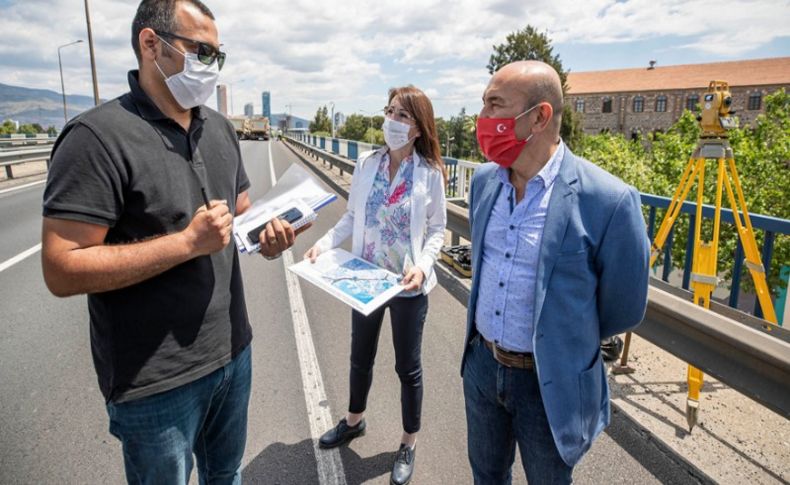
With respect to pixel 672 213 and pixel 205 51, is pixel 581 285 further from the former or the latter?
pixel 672 213

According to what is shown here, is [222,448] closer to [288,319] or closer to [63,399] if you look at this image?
[63,399]

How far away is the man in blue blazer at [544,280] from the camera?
170 centimetres

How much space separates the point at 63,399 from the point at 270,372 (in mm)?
1446

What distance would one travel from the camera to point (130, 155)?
4.89ft

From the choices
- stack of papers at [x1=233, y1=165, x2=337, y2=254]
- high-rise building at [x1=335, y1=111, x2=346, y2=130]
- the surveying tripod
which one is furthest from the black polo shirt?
high-rise building at [x1=335, y1=111, x2=346, y2=130]

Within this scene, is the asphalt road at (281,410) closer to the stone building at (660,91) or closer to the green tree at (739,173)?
the green tree at (739,173)

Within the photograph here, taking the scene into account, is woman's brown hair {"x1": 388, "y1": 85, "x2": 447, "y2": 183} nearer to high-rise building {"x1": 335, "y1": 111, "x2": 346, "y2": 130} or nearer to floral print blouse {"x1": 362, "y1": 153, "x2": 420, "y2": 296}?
floral print blouse {"x1": 362, "y1": 153, "x2": 420, "y2": 296}

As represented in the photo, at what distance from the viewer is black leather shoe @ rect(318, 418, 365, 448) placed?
301 cm

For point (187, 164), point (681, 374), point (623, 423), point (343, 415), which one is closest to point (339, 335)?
point (343, 415)

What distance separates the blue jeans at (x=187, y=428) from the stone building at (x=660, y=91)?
85.9m

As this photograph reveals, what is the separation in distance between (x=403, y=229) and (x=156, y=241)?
1530 mm

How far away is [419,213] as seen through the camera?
2.82 meters

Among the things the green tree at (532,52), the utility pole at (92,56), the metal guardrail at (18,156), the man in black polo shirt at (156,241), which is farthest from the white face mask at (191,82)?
the green tree at (532,52)

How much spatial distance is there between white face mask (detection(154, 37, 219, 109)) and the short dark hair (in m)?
0.05
